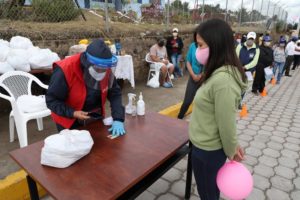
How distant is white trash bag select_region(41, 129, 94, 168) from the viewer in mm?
1443

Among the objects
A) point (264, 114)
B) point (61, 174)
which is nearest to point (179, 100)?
point (264, 114)

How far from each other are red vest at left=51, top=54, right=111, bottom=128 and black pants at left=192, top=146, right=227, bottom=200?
0.93 metres

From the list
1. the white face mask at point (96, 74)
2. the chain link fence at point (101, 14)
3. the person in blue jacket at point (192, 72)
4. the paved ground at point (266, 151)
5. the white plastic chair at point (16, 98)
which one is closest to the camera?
the white face mask at point (96, 74)

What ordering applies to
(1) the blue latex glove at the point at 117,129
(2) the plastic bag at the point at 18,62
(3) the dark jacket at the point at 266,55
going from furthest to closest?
(3) the dark jacket at the point at 266,55, (2) the plastic bag at the point at 18,62, (1) the blue latex glove at the point at 117,129

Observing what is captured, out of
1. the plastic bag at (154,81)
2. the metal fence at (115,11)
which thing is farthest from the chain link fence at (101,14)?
the plastic bag at (154,81)

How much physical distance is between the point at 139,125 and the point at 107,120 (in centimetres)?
29

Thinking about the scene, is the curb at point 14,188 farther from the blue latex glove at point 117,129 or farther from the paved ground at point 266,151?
the paved ground at point 266,151

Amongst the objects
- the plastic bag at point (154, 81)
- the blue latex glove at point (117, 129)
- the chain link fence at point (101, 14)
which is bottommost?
the plastic bag at point (154, 81)

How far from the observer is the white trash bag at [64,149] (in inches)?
56.8

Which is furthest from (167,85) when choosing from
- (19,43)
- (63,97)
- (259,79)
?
(63,97)

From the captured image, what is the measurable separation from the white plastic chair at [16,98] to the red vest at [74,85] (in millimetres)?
1037

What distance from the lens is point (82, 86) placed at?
6.22ft

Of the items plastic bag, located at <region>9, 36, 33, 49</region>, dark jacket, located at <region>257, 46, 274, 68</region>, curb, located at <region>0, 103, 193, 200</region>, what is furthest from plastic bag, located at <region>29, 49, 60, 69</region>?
dark jacket, located at <region>257, 46, 274, 68</region>

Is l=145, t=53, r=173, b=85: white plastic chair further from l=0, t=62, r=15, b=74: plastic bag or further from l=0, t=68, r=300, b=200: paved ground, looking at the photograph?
l=0, t=62, r=15, b=74: plastic bag
